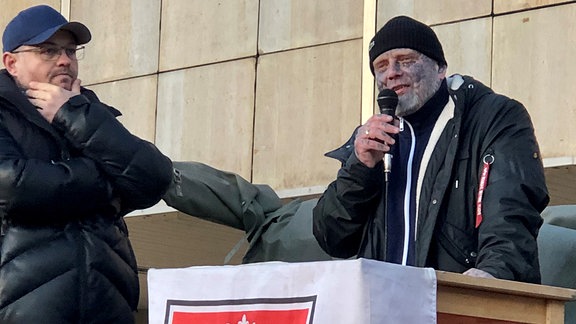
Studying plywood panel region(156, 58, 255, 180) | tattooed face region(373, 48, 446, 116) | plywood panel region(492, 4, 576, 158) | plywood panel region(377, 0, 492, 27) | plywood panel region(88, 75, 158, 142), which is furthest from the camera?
plywood panel region(88, 75, 158, 142)

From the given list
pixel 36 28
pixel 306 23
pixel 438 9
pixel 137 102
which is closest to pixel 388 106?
pixel 36 28

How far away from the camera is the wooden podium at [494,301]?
3935mm

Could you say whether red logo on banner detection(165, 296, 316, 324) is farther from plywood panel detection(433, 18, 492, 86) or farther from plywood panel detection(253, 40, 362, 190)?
plywood panel detection(253, 40, 362, 190)

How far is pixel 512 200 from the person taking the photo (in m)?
4.84

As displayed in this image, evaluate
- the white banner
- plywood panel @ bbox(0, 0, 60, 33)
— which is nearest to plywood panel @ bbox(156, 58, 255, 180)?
plywood panel @ bbox(0, 0, 60, 33)

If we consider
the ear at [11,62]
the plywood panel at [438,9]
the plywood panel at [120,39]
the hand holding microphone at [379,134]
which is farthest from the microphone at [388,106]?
the plywood panel at [120,39]

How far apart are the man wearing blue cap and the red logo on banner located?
3.12ft

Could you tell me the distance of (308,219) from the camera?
9484 millimetres

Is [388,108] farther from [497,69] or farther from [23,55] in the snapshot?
[497,69]

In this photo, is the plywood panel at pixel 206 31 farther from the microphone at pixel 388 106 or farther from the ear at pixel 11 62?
the microphone at pixel 388 106

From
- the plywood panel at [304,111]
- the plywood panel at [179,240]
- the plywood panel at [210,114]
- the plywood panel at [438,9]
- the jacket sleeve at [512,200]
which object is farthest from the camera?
the plywood panel at [179,240]

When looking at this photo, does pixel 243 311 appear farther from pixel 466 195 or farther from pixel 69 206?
pixel 466 195

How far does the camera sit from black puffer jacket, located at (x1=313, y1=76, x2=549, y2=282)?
189 inches

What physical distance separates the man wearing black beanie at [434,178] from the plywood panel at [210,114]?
6.18 meters
